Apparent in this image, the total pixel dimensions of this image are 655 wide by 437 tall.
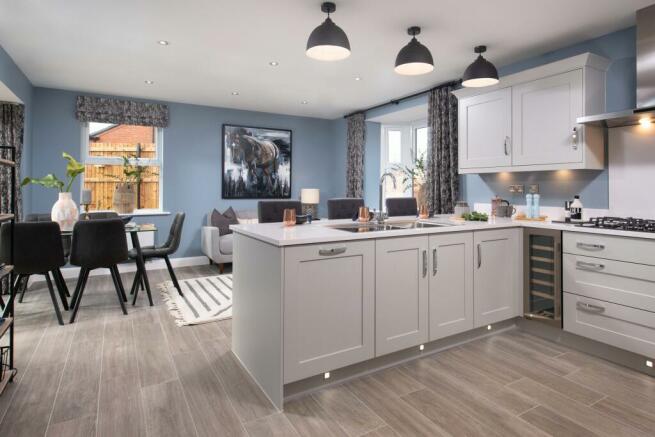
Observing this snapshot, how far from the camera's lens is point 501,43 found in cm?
345

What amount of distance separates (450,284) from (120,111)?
5037mm

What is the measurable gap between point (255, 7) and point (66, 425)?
278 centimetres

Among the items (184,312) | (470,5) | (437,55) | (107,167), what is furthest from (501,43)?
(107,167)

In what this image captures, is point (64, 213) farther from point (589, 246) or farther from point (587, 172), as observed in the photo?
point (587, 172)

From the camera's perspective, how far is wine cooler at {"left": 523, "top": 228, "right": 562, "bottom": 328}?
2871mm

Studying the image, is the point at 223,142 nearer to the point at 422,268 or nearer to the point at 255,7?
the point at 255,7

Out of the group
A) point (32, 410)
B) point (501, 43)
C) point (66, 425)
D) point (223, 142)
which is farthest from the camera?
point (223, 142)

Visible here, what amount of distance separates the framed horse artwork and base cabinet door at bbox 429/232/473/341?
14.4ft

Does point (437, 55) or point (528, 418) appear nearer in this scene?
point (528, 418)

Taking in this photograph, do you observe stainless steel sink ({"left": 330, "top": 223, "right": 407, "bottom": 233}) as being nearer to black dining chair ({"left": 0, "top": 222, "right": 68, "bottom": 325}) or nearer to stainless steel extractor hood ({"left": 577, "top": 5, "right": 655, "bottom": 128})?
stainless steel extractor hood ({"left": 577, "top": 5, "right": 655, "bottom": 128})

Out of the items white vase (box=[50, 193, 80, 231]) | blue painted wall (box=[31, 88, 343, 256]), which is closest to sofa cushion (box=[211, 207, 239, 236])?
blue painted wall (box=[31, 88, 343, 256])

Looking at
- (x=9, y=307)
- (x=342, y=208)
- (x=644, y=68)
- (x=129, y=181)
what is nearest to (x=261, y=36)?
(x=342, y=208)

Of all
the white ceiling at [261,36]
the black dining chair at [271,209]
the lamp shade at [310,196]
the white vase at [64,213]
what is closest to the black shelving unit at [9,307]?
the white ceiling at [261,36]

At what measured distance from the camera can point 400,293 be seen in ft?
7.93
